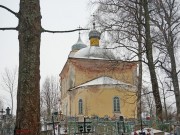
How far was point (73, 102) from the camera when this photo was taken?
3259cm

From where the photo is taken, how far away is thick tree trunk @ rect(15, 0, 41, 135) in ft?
10.8

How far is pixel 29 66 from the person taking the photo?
3.45 meters

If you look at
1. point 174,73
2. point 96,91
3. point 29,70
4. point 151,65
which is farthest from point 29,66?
point 96,91

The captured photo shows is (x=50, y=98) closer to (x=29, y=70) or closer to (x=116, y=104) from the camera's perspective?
(x=116, y=104)

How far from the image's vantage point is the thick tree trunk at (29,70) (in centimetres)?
330

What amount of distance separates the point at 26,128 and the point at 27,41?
1.01 metres

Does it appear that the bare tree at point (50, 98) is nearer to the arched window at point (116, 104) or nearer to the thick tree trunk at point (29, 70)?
the arched window at point (116, 104)

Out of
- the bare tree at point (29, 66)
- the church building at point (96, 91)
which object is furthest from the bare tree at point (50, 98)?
the bare tree at point (29, 66)

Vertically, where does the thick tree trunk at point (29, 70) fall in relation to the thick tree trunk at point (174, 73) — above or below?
below

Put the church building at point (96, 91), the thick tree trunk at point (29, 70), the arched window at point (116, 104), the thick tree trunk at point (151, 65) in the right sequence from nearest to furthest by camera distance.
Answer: the thick tree trunk at point (29, 70), the thick tree trunk at point (151, 65), the church building at point (96, 91), the arched window at point (116, 104)

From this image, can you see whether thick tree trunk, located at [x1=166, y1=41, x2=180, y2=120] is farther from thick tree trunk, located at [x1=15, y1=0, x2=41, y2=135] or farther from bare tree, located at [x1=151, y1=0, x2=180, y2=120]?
thick tree trunk, located at [x1=15, y1=0, x2=41, y2=135]

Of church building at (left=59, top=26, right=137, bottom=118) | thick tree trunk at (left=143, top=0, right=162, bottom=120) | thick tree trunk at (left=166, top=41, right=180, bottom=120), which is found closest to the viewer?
thick tree trunk at (left=143, top=0, right=162, bottom=120)

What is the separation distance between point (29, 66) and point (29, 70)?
0.05 meters

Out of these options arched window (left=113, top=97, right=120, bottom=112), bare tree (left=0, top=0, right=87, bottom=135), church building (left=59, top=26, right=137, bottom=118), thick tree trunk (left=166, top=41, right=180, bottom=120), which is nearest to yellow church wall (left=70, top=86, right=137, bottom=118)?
church building (left=59, top=26, right=137, bottom=118)
